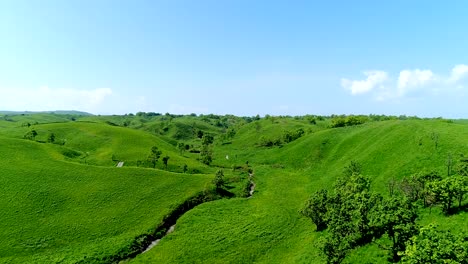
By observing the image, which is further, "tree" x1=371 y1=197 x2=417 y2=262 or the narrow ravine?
the narrow ravine

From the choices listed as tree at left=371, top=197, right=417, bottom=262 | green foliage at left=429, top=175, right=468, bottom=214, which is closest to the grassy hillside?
green foliage at left=429, top=175, right=468, bottom=214

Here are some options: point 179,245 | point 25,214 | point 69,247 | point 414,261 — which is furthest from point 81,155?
point 414,261

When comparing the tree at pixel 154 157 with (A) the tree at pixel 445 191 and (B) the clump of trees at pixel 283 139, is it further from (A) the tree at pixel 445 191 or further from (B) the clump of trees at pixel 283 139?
(A) the tree at pixel 445 191

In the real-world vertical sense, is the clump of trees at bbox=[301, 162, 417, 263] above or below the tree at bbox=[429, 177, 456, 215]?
below

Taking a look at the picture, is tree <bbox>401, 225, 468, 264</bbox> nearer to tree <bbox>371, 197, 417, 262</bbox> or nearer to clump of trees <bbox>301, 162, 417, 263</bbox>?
tree <bbox>371, 197, 417, 262</bbox>

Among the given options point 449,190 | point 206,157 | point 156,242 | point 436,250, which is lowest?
point 156,242

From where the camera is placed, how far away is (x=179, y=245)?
5969 cm

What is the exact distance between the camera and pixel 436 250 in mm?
28078

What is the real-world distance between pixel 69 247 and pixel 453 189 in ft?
221

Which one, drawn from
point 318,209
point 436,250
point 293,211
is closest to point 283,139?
point 293,211

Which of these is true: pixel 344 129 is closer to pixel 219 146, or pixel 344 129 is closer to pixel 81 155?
pixel 219 146

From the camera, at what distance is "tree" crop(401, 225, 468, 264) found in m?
27.7

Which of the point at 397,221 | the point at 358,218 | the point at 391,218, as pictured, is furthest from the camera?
the point at 358,218

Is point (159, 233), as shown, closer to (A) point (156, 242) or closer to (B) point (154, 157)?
(A) point (156, 242)
